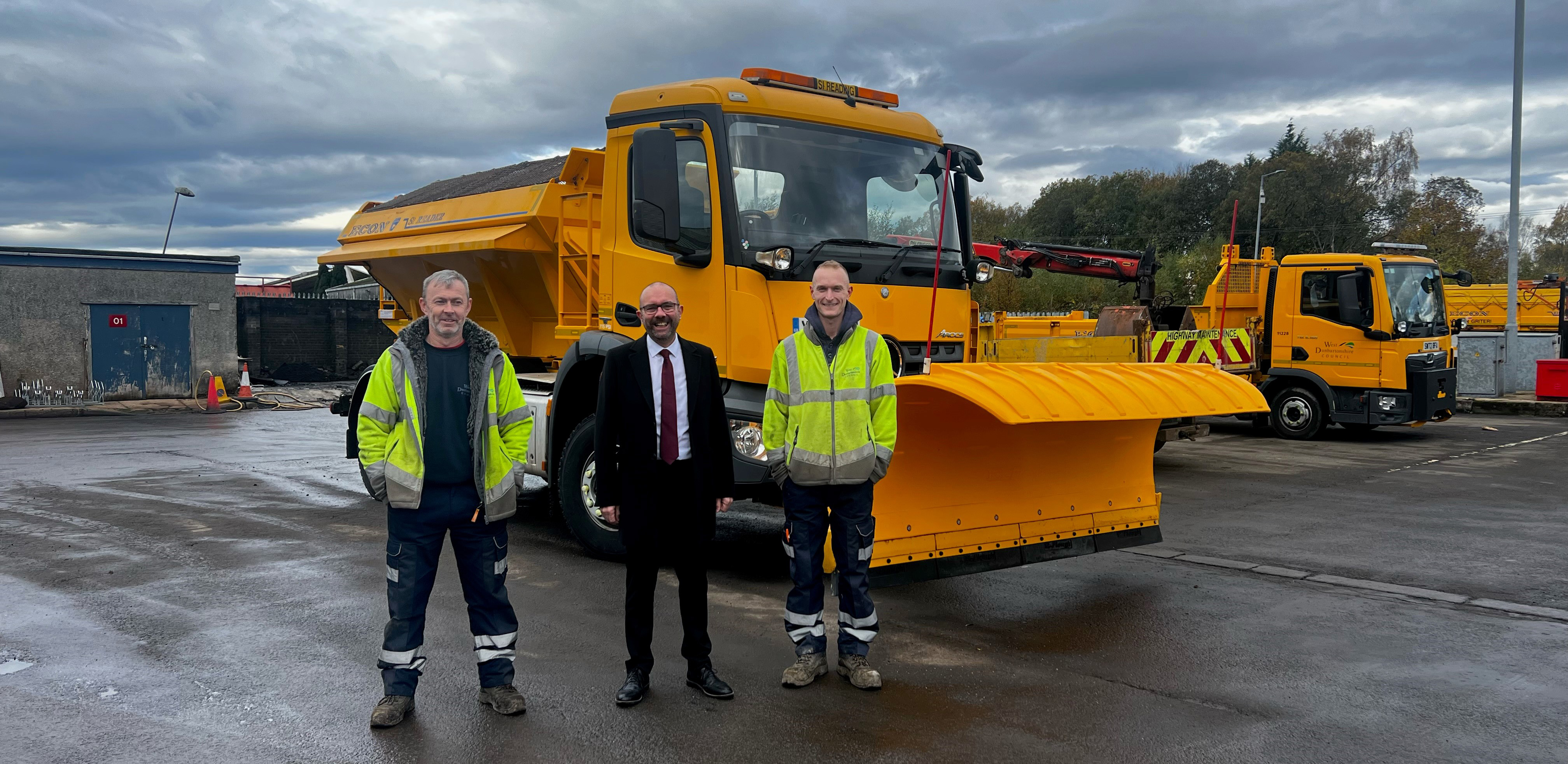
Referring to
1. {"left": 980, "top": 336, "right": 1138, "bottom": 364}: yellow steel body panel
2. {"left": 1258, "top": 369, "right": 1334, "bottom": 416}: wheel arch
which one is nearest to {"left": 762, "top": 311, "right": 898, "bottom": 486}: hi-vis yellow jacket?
{"left": 980, "top": 336, "right": 1138, "bottom": 364}: yellow steel body panel

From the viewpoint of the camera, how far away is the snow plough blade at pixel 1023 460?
5039 millimetres

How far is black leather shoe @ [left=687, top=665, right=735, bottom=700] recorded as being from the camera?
4336mm

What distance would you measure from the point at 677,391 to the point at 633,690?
4.06 feet

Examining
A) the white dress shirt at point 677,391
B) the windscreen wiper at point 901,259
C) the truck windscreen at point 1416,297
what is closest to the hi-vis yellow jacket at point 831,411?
the white dress shirt at point 677,391

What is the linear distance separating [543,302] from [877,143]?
291cm

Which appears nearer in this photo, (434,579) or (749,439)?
(434,579)

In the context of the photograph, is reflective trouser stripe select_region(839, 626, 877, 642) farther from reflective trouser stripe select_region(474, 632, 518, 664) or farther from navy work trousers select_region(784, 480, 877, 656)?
reflective trouser stripe select_region(474, 632, 518, 664)

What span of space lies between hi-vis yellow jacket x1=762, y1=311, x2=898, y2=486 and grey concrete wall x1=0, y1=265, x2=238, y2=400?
1994 cm

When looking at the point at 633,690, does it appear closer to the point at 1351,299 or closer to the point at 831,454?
the point at 831,454

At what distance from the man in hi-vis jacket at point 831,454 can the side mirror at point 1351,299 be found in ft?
40.2

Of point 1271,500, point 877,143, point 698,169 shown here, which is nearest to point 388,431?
point 698,169

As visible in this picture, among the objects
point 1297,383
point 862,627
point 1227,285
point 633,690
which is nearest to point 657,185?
point 862,627

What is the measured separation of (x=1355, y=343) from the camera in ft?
47.5

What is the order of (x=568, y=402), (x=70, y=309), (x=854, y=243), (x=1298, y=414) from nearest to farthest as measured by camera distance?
1. (x=854, y=243)
2. (x=568, y=402)
3. (x=1298, y=414)
4. (x=70, y=309)
